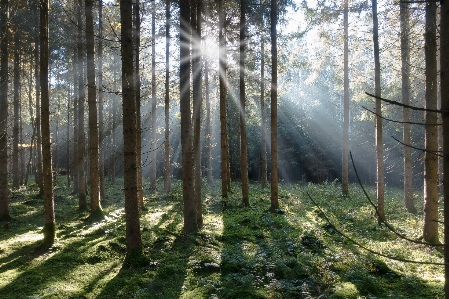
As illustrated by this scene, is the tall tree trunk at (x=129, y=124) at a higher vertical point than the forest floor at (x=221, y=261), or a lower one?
higher

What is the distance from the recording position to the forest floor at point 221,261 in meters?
5.41

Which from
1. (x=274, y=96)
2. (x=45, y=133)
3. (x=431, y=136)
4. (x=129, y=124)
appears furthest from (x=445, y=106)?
(x=274, y=96)

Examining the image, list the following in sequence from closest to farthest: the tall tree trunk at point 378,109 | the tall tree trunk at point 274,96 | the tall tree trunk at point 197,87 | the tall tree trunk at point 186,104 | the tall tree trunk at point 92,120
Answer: the tall tree trunk at point 186,104, the tall tree trunk at point 197,87, the tall tree trunk at point 92,120, the tall tree trunk at point 378,109, the tall tree trunk at point 274,96

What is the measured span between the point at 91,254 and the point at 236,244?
11.7 ft

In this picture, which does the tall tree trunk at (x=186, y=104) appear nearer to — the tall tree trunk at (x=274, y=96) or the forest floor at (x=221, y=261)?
the forest floor at (x=221, y=261)

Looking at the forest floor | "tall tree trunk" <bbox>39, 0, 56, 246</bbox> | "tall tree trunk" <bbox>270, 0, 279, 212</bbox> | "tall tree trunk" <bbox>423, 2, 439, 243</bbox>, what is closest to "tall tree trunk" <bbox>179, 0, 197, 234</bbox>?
the forest floor

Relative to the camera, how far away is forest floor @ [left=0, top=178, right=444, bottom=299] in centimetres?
541

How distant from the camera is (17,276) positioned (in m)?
5.91

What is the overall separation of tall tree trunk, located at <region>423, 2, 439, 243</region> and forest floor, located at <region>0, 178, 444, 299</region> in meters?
0.80

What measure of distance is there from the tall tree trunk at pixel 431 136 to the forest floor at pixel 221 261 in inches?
31.5


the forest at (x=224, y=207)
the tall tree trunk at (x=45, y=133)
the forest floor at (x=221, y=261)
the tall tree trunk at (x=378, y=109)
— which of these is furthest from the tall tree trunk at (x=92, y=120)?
the tall tree trunk at (x=378, y=109)

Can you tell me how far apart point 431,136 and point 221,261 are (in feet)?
20.8

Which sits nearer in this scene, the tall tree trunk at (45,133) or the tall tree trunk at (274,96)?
the tall tree trunk at (45,133)

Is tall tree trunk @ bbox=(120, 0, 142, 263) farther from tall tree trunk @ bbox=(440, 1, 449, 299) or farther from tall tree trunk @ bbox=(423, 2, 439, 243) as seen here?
tall tree trunk @ bbox=(423, 2, 439, 243)
